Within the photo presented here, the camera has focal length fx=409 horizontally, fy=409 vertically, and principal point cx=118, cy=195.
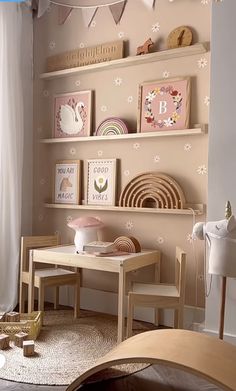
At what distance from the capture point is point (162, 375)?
2.09m

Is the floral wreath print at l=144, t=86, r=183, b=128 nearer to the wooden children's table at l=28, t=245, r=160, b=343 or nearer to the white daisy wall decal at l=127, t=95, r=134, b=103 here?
the white daisy wall decal at l=127, t=95, r=134, b=103

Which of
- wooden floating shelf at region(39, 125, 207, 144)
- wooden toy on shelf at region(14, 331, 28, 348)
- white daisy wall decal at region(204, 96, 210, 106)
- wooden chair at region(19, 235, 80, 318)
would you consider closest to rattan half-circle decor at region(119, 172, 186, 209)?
wooden floating shelf at region(39, 125, 207, 144)

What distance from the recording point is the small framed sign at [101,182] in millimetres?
3094

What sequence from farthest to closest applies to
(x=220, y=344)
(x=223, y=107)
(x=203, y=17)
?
Answer: (x=203, y=17), (x=223, y=107), (x=220, y=344)

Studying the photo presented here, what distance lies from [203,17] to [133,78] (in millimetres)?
632

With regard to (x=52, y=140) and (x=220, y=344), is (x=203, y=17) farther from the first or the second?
(x=220, y=344)

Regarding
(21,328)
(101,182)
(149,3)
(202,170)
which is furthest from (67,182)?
(149,3)

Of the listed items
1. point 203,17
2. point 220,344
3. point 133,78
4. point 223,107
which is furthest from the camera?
point 133,78

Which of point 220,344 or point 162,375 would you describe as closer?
point 220,344

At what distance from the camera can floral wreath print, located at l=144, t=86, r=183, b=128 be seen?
2811mm

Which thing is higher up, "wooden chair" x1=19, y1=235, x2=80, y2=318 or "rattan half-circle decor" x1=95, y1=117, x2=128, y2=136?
"rattan half-circle decor" x1=95, y1=117, x2=128, y2=136

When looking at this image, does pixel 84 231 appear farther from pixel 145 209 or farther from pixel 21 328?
pixel 21 328

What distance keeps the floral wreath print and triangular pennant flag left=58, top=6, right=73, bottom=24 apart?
1028mm

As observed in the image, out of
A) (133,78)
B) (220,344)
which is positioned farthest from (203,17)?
(220,344)
